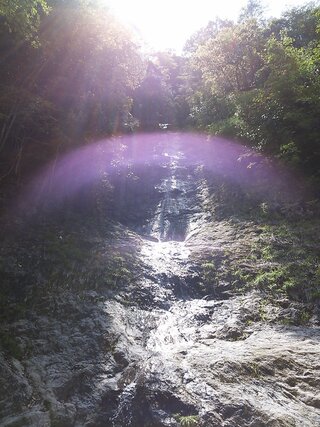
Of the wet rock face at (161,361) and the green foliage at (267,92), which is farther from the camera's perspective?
the green foliage at (267,92)

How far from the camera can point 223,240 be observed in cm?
1210

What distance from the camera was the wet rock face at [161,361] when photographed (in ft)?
17.3

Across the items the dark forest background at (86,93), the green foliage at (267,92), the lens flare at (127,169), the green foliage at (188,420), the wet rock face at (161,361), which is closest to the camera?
the green foliage at (188,420)

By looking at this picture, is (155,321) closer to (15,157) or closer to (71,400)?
(71,400)

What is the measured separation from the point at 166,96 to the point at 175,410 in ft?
112

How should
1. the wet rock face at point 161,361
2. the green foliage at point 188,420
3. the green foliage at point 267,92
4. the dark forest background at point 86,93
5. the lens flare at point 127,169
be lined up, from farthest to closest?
the lens flare at point 127,169, the green foliage at point 267,92, the dark forest background at point 86,93, the wet rock face at point 161,361, the green foliage at point 188,420

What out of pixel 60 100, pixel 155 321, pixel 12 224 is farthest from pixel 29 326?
pixel 60 100

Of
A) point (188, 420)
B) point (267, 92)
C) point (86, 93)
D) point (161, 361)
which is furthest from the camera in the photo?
point (267, 92)

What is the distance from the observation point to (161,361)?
21.6 ft

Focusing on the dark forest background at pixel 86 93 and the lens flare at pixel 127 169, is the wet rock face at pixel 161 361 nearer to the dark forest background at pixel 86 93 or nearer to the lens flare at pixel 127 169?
the lens flare at pixel 127 169

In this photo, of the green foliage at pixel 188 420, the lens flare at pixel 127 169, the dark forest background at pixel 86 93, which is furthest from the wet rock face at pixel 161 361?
the dark forest background at pixel 86 93

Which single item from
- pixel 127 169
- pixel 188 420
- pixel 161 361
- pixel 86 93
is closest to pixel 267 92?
pixel 86 93

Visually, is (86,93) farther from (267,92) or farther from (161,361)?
(161,361)

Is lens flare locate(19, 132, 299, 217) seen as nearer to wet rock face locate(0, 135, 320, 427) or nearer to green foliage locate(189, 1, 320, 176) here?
green foliage locate(189, 1, 320, 176)
